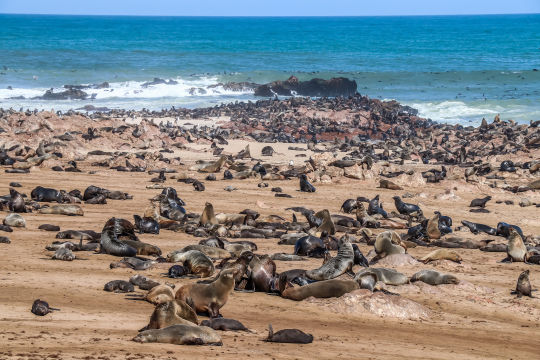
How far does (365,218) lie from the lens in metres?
12.1

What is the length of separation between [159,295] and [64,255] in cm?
201

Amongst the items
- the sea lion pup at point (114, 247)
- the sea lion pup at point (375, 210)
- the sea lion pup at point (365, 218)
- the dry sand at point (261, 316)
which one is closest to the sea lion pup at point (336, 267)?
the dry sand at point (261, 316)

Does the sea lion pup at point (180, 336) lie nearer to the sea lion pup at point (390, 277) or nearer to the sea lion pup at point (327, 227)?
the sea lion pup at point (390, 277)

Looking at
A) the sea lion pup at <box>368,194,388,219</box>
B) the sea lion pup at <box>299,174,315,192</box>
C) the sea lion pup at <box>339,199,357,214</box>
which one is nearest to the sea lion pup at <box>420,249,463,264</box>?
the sea lion pup at <box>368,194,388,219</box>

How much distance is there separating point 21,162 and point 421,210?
8876mm

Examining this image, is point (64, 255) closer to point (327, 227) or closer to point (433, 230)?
point (327, 227)

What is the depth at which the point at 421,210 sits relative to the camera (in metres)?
13.2

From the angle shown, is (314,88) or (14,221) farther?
(314,88)

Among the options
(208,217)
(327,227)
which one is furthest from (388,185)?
(208,217)

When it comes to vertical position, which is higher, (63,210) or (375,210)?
(63,210)

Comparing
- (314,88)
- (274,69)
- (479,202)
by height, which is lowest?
(479,202)

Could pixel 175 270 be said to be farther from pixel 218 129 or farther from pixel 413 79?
pixel 413 79

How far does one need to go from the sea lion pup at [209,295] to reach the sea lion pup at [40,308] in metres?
1.19

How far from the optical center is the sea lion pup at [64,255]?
8219 millimetres
